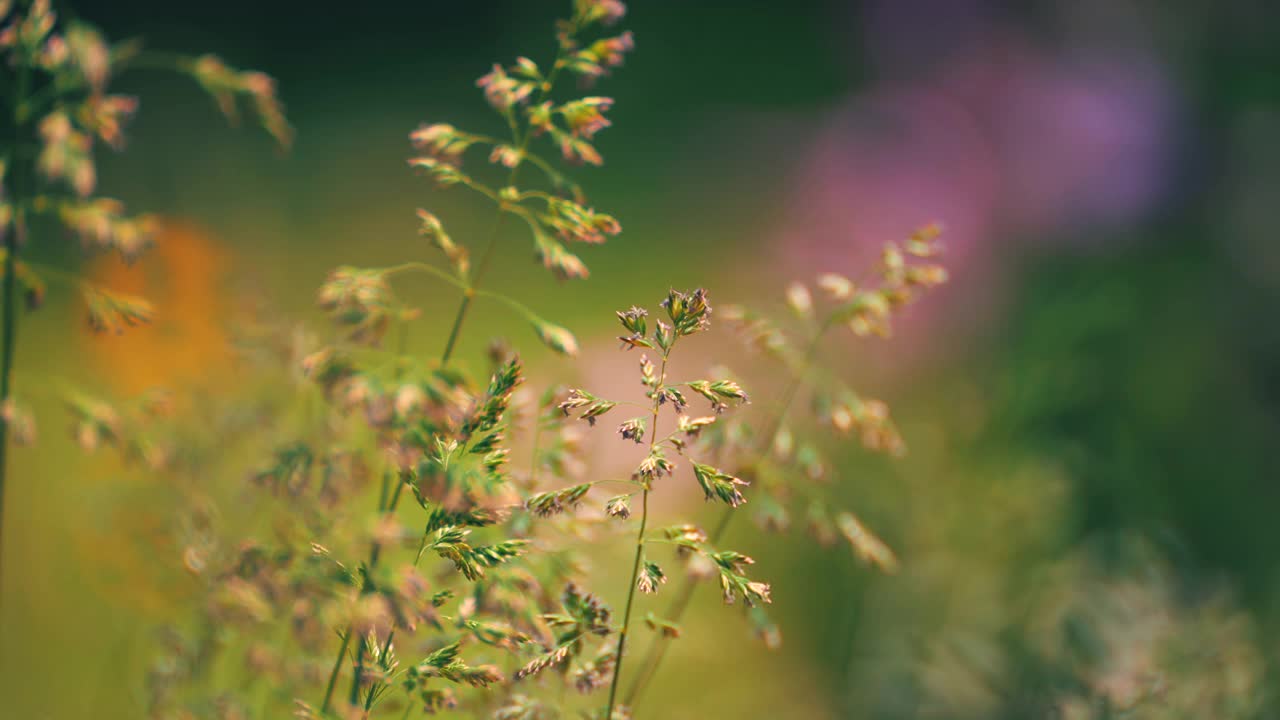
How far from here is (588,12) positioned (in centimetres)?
52

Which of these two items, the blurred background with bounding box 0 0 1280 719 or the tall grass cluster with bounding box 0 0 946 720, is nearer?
the tall grass cluster with bounding box 0 0 946 720

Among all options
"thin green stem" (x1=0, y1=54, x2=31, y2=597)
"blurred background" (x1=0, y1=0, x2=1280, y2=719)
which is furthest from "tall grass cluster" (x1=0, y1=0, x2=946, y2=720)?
"blurred background" (x1=0, y1=0, x2=1280, y2=719)

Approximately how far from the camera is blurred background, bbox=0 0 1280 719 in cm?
143

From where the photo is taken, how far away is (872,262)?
7.10 feet

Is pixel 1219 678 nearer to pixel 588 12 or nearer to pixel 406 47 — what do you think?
pixel 588 12

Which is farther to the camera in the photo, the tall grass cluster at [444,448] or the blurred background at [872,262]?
the blurred background at [872,262]

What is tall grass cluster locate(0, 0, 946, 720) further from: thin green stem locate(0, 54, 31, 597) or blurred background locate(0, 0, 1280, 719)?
blurred background locate(0, 0, 1280, 719)

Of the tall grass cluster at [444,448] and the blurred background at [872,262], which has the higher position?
the blurred background at [872,262]

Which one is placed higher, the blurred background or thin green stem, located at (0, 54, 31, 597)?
the blurred background

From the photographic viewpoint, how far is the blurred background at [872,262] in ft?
4.68

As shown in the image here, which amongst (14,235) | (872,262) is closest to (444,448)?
(14,235)

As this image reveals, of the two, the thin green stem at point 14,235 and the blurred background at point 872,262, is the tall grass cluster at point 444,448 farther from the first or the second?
the blurred background at point 872,262

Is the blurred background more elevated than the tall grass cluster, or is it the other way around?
the blurred background

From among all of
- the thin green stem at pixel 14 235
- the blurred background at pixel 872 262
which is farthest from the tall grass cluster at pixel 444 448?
the blurred background at pixel 872 262
